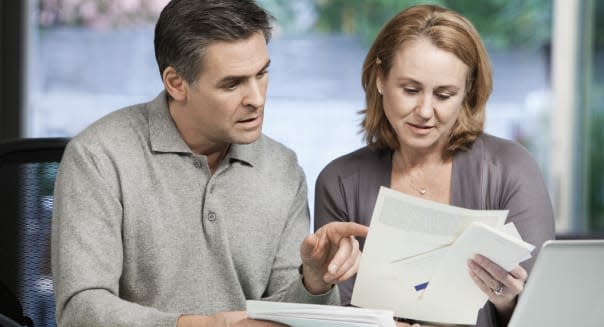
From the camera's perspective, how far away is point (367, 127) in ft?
7.32

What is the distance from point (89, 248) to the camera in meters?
1.74

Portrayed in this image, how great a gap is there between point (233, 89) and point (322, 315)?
0.61 metres

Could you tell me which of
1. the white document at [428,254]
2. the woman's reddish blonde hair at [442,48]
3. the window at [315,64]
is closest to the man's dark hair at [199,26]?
the woman's reddish blonde hair at [442,48]

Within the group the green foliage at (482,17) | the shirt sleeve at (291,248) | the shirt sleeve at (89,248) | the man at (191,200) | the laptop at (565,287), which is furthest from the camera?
the green foliage at (482,17)

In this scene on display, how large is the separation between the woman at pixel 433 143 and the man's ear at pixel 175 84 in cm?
45

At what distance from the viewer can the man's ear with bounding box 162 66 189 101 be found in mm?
1923

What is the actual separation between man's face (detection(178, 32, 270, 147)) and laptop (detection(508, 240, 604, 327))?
0.69 metres

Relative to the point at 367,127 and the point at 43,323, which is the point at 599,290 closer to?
the point at 367,127

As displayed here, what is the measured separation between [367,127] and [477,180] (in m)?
0.31

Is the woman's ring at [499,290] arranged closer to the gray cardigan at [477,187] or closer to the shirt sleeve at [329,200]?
the gray cardigan at [477,187]

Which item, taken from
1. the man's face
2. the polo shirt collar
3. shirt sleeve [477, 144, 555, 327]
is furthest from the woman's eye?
shirt sleeve [477, 144, 555, 327]

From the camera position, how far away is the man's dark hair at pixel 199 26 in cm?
186

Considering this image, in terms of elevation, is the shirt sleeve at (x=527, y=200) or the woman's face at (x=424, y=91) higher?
the woman's face at (x=424, y=91)

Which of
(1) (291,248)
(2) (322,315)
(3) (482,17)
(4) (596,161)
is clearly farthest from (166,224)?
(4) (596,161)
